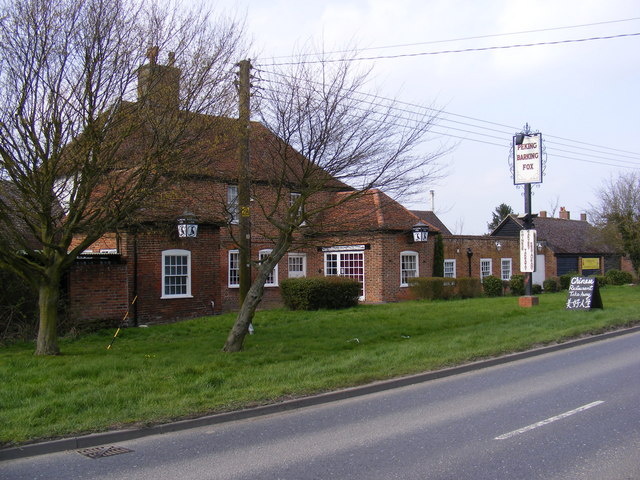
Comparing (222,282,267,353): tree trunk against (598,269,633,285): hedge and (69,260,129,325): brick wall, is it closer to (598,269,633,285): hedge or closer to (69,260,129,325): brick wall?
(69,260,129,325): brick wall

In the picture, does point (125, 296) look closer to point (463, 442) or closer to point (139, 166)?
point (139, 166)

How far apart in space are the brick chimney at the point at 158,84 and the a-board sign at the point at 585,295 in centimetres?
1399

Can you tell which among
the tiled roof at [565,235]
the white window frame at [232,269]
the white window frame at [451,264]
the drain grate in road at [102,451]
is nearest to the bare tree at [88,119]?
the drain grate in road at [102,451]

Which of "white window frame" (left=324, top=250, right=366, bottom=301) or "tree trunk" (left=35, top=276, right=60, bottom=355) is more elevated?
"white window frame" (left=324, top=250, right=366, bottom=301)

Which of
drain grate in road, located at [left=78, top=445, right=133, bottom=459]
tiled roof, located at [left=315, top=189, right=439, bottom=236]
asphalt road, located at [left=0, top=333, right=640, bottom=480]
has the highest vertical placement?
tiled roof, located at [left=315, top=189, right=439, bottom=236]

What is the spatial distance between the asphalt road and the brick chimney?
5.97m

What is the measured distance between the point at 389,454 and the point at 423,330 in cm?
912

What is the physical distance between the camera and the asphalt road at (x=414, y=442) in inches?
212

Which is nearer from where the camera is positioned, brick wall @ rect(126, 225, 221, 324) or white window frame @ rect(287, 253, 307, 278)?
brick wall @ rect(126, 225, 221, 324)

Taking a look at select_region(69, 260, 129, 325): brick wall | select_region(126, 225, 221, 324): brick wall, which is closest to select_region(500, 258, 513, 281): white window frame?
select_region(126, 225, 221, 324): brick wall

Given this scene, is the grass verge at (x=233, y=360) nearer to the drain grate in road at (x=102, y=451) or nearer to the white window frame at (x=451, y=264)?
the drain grate in road at (x=102, y=451)

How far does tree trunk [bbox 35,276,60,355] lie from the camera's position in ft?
37.1

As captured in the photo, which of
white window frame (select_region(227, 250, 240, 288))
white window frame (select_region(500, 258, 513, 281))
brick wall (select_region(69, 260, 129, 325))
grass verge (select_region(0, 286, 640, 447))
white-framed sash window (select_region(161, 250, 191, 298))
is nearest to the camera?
grass verge (select_region(0, 286, 640, 447))

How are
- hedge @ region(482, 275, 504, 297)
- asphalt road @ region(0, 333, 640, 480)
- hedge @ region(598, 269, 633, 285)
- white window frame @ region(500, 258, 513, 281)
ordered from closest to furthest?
asphalt road @ region(0, 333, 640, 480)
hedge @ region(482, 275, 504, 297)
white window frame @ region(500, 258, 513, 281)
hedge @ region(598, 269, 633, 285)
